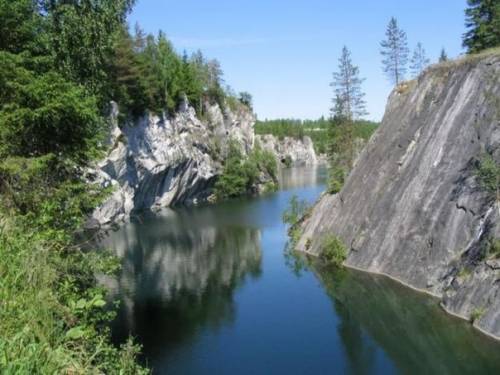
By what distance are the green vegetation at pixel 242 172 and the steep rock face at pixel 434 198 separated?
44465mm

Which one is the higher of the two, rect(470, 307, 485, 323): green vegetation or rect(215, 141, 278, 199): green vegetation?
rect(215, 141, 278, 199): green vegetation

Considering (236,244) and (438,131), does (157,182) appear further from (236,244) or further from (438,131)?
(438,131)

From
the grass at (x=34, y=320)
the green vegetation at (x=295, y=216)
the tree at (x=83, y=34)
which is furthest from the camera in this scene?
the green vegetation at (x=295, y=216)

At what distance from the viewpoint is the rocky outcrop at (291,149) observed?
164 meters

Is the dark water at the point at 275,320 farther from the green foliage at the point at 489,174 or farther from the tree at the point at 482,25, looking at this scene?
the tree at the point at 482,25

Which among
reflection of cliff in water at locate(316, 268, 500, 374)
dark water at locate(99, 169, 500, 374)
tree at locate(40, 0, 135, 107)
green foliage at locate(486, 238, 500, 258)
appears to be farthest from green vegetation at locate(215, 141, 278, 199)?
tree at locate(40, 0, 135, 107)

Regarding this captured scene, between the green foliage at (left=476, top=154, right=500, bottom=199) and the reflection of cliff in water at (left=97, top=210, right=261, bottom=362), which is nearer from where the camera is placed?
the reflection of cliff in water at (left=97, top=210, right=261, bottom=362)

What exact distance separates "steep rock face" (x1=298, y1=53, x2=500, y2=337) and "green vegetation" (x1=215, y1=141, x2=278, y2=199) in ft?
146

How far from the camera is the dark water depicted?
22.3 metres

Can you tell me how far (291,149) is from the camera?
17762 centimetres

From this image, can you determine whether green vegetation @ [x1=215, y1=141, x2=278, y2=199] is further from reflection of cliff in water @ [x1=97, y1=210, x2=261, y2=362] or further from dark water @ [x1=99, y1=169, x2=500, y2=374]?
dark water @ [x1=99, y1=169, x2=500, y2=374]

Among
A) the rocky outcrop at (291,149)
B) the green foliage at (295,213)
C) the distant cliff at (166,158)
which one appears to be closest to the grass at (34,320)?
the distant cliff at (166,158)

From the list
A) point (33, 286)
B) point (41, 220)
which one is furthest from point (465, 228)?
point (33, 286)

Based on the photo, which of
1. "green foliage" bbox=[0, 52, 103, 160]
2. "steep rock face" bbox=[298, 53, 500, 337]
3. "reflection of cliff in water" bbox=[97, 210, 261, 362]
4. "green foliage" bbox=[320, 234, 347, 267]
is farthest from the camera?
"green foliage" bbox=[320, 234, 347, 267]
